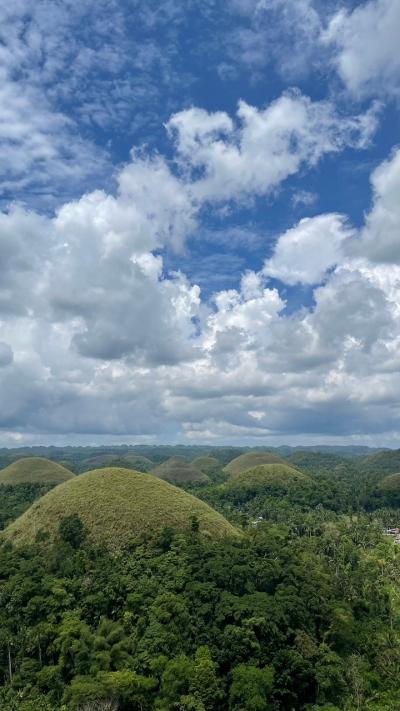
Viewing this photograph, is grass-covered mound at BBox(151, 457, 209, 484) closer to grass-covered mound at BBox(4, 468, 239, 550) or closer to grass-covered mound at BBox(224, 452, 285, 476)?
grass-covered mound at BBox(224, 452, 285, 476)

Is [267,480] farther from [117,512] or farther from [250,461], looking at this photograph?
[117,512]

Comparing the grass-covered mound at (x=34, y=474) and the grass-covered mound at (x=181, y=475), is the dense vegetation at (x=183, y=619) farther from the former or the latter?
the grass-covered mound at (x=181, y=475)

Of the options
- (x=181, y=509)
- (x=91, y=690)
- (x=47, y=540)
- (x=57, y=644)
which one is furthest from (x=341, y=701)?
(x=47, y=540)

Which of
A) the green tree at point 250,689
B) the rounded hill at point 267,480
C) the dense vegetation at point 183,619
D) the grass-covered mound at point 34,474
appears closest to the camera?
the green tree at point 250,689

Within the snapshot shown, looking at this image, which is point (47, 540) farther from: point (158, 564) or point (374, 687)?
point (374, 687)

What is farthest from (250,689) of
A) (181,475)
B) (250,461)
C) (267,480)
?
(250,461)

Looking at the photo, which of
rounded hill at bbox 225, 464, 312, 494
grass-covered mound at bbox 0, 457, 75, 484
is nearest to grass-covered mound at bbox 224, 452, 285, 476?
rounded hill at bbox 225, 464, 312, 494

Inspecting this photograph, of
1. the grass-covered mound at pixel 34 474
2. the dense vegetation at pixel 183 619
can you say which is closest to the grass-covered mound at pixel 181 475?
the grass-covered mound at pixel 34 474
